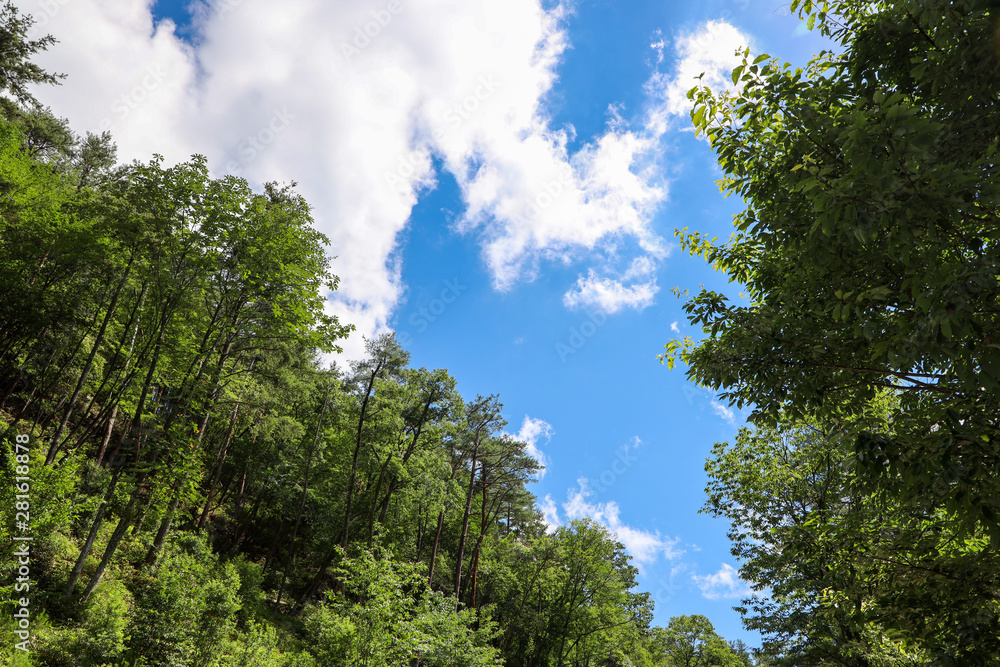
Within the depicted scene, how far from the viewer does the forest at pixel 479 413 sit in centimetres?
362

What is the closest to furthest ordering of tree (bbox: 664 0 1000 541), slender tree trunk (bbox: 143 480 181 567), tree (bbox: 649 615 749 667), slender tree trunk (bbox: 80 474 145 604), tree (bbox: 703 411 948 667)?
tree (bbox: 664 0 1000 541), tree (bbox: 703 411 948 667), slender tree trunk (bbox: 80 474 145 604), slender tree trunk (bbox: 143 480 181 567), tree (bbox: 649 615 749 667)

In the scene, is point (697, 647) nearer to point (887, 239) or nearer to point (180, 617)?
point (180, 617)

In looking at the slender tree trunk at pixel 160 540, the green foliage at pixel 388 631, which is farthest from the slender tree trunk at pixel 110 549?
the green foliage at pixel 388 631

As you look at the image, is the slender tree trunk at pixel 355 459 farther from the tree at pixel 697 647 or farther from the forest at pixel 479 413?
the tree at pixel 697 647

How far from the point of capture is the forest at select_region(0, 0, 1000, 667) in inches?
143

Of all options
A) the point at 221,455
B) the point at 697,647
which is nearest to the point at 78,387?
the point at 221,455

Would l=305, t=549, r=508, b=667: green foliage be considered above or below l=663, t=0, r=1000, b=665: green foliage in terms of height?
below

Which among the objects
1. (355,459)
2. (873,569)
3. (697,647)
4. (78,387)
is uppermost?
(355,459)

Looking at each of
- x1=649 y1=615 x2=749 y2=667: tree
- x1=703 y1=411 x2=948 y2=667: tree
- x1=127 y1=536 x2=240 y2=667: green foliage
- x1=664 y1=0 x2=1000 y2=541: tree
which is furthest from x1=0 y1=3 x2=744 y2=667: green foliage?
x1=664 y1=0 x2=1000 y2=541: tree

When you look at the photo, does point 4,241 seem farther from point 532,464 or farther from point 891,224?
point 532,464

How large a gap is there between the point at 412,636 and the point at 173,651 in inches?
207

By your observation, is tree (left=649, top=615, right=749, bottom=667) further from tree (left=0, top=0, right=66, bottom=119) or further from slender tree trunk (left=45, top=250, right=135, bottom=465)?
tree (left=0, top=0, right=66, bottom=119)

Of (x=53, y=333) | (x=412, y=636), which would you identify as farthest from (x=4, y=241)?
(x=412, y=636)

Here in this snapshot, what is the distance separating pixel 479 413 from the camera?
2669cm
